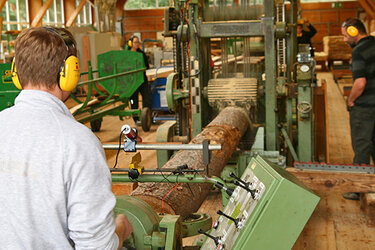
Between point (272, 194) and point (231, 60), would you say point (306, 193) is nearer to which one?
point (272, 194)

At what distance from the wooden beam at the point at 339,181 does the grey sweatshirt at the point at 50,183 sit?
3108 millimetres

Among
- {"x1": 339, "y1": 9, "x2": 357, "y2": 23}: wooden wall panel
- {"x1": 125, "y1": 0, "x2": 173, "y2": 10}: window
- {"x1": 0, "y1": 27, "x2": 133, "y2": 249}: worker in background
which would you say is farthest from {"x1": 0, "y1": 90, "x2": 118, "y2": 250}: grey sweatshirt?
{"x1": 125, "y1": 0, "x2": 173, "y2": 10}: window

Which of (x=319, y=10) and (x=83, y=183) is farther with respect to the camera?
(x=319, y=10)

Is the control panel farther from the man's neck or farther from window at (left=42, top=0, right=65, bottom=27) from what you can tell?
window at (left=42, top=0, right=65, bottom=27)

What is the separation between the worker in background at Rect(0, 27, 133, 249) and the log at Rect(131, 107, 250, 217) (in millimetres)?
1011

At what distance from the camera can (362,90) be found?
4.92 metres

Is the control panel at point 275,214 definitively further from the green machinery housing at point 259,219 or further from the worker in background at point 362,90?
the worker in background at point 362,90

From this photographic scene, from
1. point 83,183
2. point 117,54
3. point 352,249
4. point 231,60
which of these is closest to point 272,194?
point 83,183

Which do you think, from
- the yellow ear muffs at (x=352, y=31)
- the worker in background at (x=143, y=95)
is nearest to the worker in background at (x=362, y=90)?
the yellow ear muffs at (x=352, y=31)

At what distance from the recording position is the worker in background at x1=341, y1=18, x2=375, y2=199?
488cm

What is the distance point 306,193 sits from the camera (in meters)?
1.94

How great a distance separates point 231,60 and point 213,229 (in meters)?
3.97

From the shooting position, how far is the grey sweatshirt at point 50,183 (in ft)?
4.99

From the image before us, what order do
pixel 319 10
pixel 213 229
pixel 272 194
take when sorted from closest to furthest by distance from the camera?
pixel 272 194, pixel 213 229, pixel 319 10
